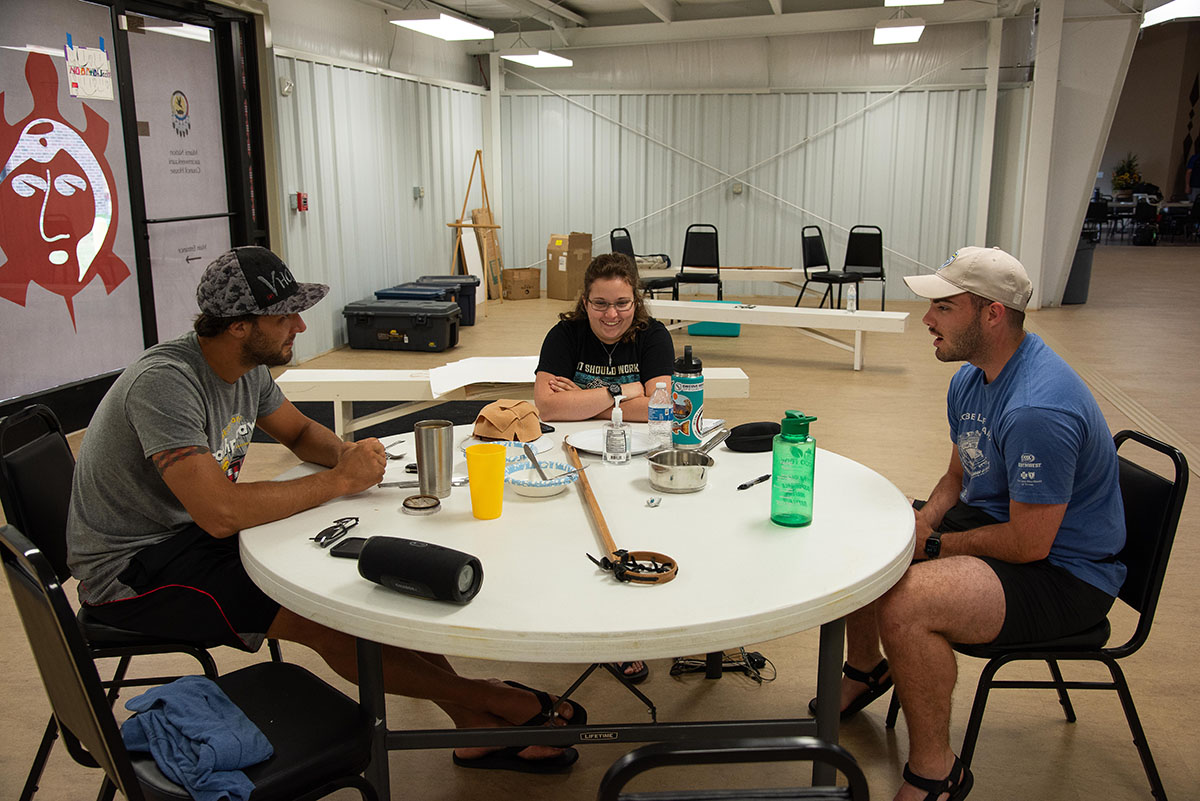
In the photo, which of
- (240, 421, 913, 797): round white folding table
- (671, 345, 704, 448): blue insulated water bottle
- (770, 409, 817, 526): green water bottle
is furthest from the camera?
(671, 345, 704, 448): blue insulated water bottle

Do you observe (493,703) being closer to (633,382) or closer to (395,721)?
(395,721)

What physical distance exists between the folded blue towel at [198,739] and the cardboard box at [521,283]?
10457 mm

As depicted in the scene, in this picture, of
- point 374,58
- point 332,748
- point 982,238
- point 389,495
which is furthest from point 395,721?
point 982,238

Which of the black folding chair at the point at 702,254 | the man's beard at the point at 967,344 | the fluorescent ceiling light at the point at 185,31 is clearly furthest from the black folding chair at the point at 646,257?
the man's beard at the point at 967,344

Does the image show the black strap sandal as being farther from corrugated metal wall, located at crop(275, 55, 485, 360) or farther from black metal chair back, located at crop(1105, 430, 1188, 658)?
corrugated metal wall, located at crop(275, 55, 485, 360)

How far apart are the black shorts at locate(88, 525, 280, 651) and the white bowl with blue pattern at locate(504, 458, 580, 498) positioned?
601mm

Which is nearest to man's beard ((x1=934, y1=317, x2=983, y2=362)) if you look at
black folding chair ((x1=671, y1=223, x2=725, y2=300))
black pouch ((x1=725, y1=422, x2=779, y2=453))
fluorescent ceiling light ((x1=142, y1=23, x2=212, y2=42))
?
black pouch ((x1=725, y1=422, x2=779, y2=453))

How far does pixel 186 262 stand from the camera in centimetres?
683

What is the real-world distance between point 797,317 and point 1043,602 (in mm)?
5738

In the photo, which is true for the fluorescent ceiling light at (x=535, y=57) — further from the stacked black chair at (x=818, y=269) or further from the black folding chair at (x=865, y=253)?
the black folding chair at (x=865, y=253)

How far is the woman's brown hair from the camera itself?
313 centimetres

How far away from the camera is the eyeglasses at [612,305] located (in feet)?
10.2

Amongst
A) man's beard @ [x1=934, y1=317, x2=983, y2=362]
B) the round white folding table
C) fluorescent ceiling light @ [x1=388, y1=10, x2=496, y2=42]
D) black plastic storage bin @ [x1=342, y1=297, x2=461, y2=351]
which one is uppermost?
fluorescent ceiling light @ [x1=388, y1=10, x2=496, y2=42]

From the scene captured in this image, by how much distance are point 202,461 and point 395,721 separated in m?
1.10
